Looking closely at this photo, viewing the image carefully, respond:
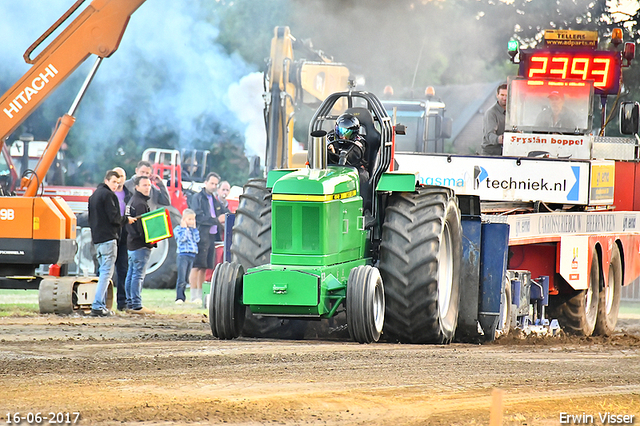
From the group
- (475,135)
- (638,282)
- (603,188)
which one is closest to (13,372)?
(603,188)

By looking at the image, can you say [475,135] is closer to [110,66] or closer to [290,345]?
[110,66]

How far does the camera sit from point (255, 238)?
32.9ft

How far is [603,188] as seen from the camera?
14.0 metres

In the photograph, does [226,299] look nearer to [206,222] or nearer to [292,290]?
[292,290]

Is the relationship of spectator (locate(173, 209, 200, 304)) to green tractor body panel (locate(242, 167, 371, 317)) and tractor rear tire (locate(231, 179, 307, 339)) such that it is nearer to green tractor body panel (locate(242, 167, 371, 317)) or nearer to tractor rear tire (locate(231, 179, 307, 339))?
tractor rear tire (locate(231, 179, 307, 339))

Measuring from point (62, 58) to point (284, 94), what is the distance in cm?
524

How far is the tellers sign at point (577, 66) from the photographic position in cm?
1609

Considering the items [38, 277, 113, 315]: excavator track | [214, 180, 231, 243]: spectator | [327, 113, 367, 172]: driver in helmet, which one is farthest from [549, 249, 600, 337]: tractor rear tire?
[214, 180, 231, 243]: spectator

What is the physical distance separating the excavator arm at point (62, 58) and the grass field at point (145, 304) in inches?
63.6

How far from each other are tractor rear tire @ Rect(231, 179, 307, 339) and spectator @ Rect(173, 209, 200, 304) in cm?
690

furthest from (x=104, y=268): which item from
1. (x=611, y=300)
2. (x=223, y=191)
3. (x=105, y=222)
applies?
(x=611, y=300)

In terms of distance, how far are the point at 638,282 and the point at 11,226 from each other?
14.7 meters

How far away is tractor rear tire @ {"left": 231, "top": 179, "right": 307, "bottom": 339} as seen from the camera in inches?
393

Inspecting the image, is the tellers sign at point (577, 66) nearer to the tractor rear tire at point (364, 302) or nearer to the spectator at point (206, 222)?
the spectator at point (206, 222)
